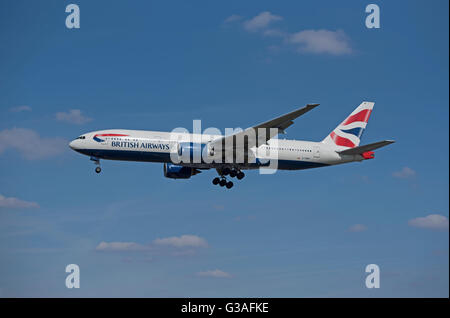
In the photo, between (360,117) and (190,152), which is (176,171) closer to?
(190,152)

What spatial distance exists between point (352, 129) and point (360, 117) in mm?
1722

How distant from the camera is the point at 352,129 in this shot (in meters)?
47.9

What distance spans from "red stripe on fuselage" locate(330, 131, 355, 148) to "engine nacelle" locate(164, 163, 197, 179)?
12.2m

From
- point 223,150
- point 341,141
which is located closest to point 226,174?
point 223,150

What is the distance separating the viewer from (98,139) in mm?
40938

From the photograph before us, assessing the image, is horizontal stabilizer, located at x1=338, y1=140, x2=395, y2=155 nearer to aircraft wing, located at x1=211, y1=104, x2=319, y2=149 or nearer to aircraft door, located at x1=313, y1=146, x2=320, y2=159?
aircraft door, located at x1=313, y1=146, x2=320, y2=159

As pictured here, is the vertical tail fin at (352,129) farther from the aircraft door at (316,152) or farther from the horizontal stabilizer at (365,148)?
the horizontal stabilizer at (365,148)

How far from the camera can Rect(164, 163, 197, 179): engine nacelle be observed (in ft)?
150
